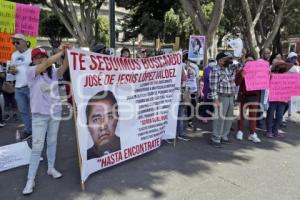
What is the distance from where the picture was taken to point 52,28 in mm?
41906

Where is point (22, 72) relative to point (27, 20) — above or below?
below

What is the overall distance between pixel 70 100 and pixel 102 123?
2296mm

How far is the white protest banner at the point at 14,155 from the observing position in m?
5.22

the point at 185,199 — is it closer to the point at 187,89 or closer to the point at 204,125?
the point at 187,89

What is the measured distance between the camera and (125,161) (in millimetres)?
5668

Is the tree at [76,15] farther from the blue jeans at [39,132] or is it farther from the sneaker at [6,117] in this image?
the blue jeans at [39,132]

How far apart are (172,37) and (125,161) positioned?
76.1 ft

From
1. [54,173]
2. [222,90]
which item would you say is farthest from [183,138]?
[54,173]

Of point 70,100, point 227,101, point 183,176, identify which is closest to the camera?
point 183,176

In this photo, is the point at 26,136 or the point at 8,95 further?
the point at 8,95

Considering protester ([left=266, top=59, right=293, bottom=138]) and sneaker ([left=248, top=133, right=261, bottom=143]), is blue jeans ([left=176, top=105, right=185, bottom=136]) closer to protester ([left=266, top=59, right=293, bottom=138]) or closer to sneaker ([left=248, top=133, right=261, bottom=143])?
sneaker ([left=248, top=133, right=261, bottom=143])

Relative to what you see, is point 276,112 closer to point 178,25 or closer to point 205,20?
point 205,20

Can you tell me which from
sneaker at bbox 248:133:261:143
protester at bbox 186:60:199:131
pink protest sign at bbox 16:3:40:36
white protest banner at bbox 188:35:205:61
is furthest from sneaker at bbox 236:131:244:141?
pink protest sign at bbox 16:3:40:36

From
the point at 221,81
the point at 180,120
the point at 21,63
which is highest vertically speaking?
the point at 21,63
